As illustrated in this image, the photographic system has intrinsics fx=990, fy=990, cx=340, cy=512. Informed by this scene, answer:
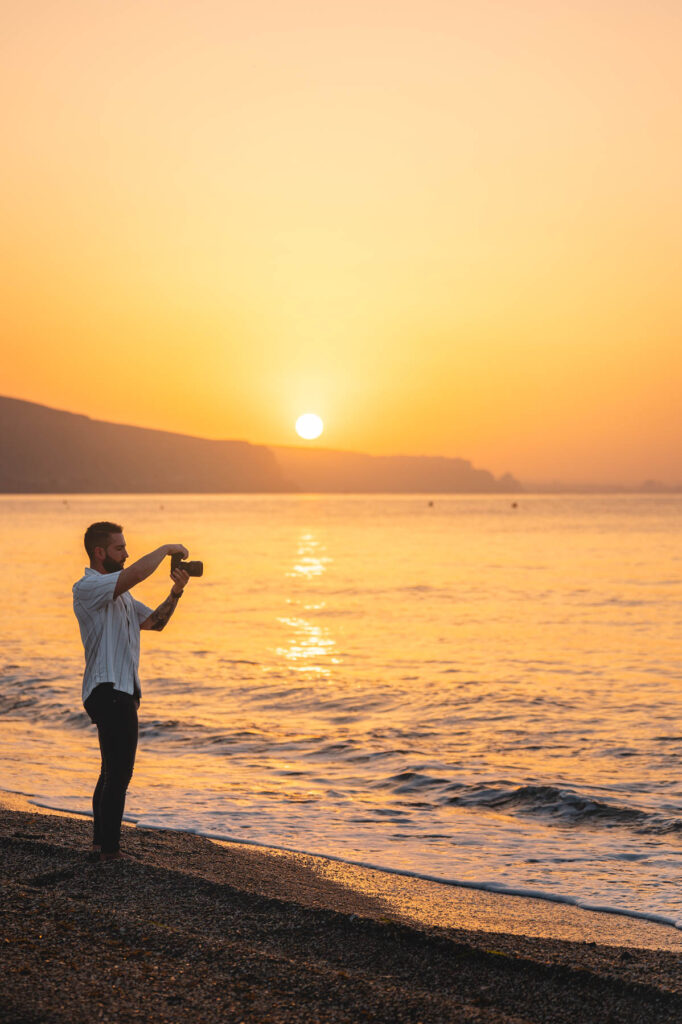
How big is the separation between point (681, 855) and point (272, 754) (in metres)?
5.01

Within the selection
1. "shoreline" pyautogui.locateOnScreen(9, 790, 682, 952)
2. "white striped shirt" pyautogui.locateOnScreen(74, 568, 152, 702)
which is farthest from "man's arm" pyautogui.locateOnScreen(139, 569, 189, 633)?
"shoreline" pyautogui.locateOnScreen(9, 790, 682, 952)

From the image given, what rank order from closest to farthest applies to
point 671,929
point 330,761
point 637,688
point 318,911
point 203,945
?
point 203,945
point 318,911
point 671,929
point 330,761
point 637,688

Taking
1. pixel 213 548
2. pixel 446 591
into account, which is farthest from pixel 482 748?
pixel 213 548

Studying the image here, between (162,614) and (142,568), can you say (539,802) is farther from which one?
(142,568)

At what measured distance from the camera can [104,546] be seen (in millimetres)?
6109

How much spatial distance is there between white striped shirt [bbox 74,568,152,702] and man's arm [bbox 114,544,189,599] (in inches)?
8.2

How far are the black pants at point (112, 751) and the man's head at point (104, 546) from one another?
2.44ft

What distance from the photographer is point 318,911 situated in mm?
5531

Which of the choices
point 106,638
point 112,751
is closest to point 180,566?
point 106,638

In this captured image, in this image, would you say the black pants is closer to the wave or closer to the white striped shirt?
the white striped shirt

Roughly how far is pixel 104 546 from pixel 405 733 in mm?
→ 7159

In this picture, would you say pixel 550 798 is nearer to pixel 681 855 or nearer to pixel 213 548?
pixel 681 855

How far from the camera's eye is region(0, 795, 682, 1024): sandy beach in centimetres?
422

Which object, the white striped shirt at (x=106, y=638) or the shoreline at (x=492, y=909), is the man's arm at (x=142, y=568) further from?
the shoreline at (x=492, y=909)
